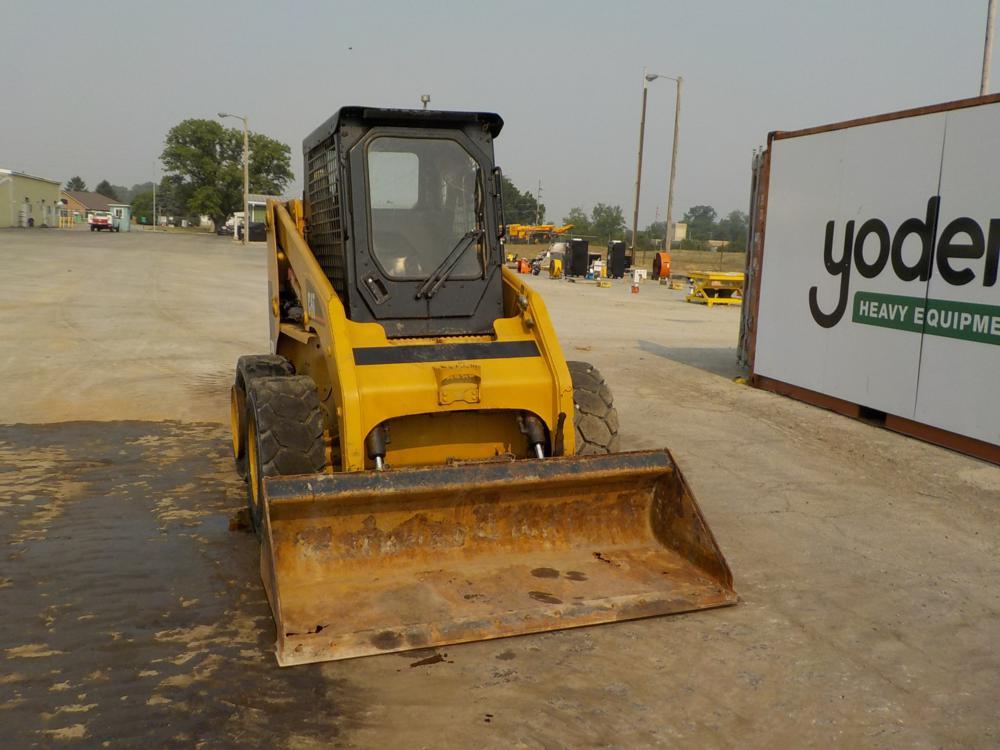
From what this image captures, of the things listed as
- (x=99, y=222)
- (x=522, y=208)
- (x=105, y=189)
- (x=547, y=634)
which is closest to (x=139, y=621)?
(x=547, y=634)

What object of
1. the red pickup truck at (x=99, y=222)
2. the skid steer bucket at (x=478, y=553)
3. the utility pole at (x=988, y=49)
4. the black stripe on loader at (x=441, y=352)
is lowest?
the skid steer bucket at (x=478, y=553)

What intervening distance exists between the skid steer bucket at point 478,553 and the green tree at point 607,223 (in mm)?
60789

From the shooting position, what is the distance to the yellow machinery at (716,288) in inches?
1023

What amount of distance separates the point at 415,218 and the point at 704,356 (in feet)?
32.7

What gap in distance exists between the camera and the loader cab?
5676 millimetres

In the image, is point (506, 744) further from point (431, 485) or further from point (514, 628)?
point (431, 485)

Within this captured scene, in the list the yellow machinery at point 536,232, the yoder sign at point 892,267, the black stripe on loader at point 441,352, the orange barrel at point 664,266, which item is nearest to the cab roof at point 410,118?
the black stripe on loader at point 441,352

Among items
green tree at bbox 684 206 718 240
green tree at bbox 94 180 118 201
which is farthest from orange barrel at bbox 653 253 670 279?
green tree at bbox 94 180 118 201

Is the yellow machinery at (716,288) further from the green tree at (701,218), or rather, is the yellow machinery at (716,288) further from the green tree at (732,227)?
the green tree at (701,218)

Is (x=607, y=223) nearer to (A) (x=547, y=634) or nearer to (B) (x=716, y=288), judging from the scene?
(B) (x=716, y=288)

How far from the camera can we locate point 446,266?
5855mm

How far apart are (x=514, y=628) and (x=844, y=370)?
704 cm

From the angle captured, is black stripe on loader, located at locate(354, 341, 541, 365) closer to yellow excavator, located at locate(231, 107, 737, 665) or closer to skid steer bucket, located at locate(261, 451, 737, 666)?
yellow excavator, located at locate(231, 107, 737, 665)

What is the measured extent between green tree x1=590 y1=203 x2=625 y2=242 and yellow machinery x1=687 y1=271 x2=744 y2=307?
3874 cm
